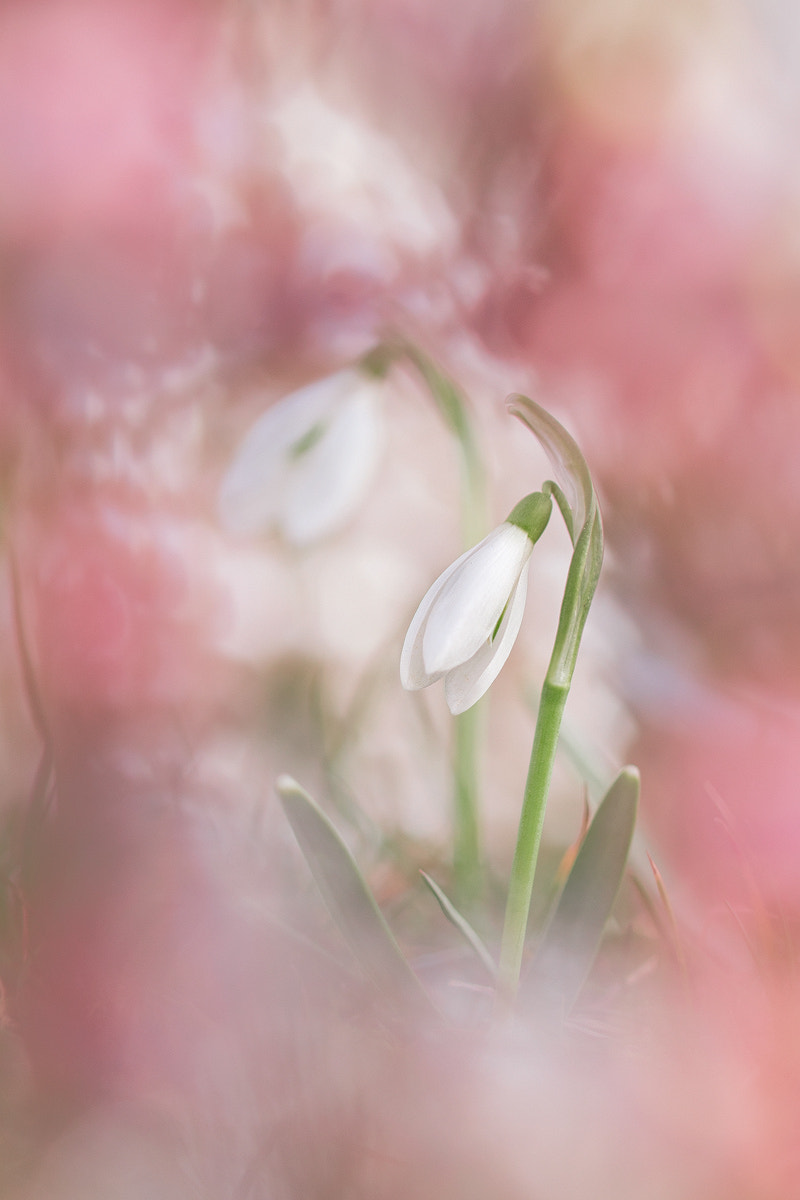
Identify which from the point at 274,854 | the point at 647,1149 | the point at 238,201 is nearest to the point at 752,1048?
the point at 647,1149

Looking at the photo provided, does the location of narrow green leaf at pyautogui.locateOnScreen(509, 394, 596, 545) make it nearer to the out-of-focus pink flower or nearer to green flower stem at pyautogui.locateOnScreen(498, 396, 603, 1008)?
green flower stem at pyautogui.locateOnScreen(498, 396, 603, 1008)

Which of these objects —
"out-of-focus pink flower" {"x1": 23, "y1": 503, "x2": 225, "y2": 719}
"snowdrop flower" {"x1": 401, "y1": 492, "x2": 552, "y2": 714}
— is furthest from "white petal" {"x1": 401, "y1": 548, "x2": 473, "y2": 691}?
"out-of-focus pink flower" {"x1": 23, "y1": 503, "x2": 225, "y2": 719}

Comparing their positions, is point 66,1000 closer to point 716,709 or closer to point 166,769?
point 166,769

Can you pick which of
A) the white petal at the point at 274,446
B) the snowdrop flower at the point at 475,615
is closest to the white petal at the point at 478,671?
the snowdrop flower at the point at 475,615

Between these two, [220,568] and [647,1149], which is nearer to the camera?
[647,1149]

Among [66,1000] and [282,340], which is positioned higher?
[282,340]

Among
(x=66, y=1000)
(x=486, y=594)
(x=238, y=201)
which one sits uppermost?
(x=238, y=201)
